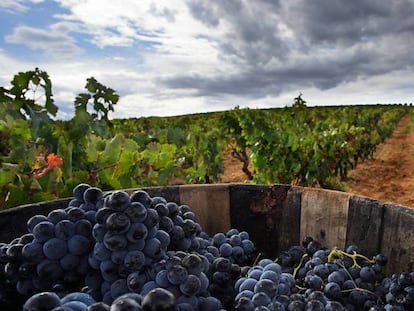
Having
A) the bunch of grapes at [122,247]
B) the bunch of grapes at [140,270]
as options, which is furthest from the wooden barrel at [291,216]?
the bunch of grapes at [122,247]

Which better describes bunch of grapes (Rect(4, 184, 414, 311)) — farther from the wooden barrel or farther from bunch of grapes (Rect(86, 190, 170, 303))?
the wooden barrel

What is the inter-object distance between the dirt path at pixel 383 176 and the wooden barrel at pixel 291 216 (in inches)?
252

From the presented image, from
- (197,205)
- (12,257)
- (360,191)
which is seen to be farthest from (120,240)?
(360,191)

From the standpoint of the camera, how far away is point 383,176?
1083 cm

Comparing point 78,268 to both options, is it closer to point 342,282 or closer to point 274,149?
point 342,282

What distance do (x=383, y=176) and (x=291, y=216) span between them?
993 centimetres

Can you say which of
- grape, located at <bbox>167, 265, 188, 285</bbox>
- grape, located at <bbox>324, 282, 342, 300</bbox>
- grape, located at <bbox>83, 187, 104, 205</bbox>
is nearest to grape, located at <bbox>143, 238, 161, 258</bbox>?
grape, located at <bbox>167, 265, 188, 285</bbox>

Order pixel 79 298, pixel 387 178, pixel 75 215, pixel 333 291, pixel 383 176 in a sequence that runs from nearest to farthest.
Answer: pixel 79 298
pixel 75 215
pixel 333 291
pixel 387 178
pixel 383 176

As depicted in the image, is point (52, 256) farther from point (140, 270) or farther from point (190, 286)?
point (190, 286)

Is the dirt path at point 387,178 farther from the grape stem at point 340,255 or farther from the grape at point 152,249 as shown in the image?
the grape at point 152,249

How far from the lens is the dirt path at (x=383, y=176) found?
339 inches

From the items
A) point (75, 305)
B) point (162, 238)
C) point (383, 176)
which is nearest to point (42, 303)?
point (75, 305)

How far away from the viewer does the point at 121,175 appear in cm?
275

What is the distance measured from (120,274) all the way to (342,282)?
0.67 m
